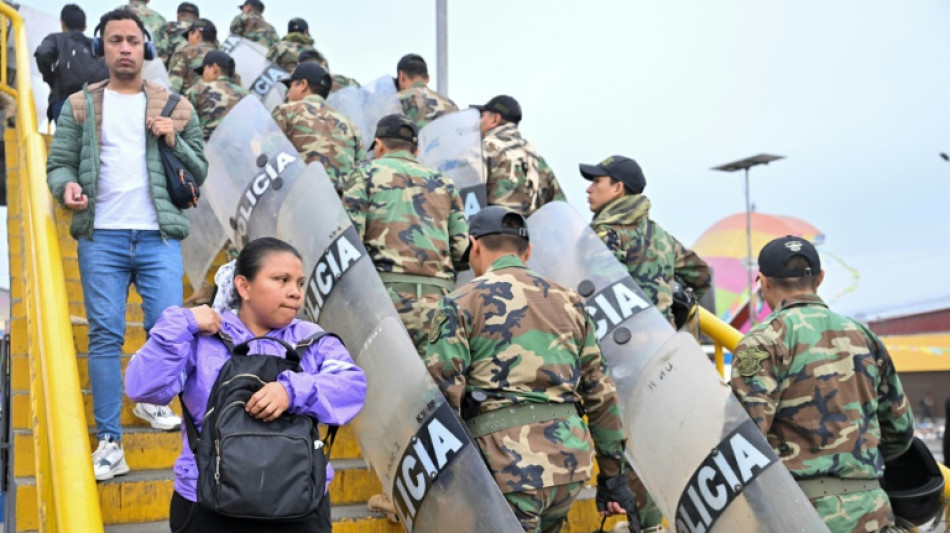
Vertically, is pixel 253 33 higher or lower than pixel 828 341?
higher

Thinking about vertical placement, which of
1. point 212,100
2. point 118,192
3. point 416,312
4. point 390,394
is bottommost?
point 390,394

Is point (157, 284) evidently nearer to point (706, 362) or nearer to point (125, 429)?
point (125, 429)

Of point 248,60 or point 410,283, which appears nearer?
point 410,283

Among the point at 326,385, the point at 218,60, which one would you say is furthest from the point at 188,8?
the point at 326,385

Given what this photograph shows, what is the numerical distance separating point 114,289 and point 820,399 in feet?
9.54

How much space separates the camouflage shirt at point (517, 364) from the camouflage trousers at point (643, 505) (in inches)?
58.6

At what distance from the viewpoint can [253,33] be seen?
39.8ft

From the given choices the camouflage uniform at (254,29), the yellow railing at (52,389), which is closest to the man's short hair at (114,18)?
the yellow railing at (52,389)

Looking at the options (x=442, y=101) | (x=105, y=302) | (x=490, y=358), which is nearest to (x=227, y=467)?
(x=490, y=358)

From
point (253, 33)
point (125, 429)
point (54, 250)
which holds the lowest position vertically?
point (125, 429)

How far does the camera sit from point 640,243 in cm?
523

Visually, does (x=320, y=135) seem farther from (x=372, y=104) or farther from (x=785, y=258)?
(x=785, y=258)

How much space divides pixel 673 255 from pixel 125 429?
303 cm

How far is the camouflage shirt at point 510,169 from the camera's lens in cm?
671
